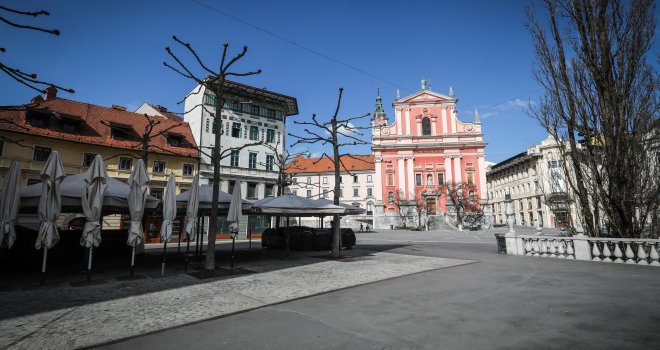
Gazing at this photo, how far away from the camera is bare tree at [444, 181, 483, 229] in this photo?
152 ft

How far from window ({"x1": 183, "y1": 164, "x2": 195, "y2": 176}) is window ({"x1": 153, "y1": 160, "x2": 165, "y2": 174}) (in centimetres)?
187

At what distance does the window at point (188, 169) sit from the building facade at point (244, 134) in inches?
43.1

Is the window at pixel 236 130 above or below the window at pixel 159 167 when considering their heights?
above

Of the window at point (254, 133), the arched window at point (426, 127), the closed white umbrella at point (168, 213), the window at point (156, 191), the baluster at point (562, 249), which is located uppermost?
the arched window at point (426, 127)

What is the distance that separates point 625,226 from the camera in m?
10.4

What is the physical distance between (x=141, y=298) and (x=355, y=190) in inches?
2540

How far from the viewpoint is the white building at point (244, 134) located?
106 feet

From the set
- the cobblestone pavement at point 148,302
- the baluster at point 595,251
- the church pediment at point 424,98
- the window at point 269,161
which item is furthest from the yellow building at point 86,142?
the church pediment at point 424,98

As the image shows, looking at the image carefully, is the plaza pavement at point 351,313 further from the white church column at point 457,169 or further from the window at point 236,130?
the white church column at point 457,169

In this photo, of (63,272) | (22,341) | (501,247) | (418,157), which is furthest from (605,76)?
(418,157)

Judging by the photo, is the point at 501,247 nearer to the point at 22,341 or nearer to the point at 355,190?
the point at 22,341

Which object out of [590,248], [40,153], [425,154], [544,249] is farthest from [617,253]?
[425,154]

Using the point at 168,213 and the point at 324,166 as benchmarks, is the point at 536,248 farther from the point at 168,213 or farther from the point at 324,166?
the point at 324,166

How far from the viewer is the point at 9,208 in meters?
7.18
